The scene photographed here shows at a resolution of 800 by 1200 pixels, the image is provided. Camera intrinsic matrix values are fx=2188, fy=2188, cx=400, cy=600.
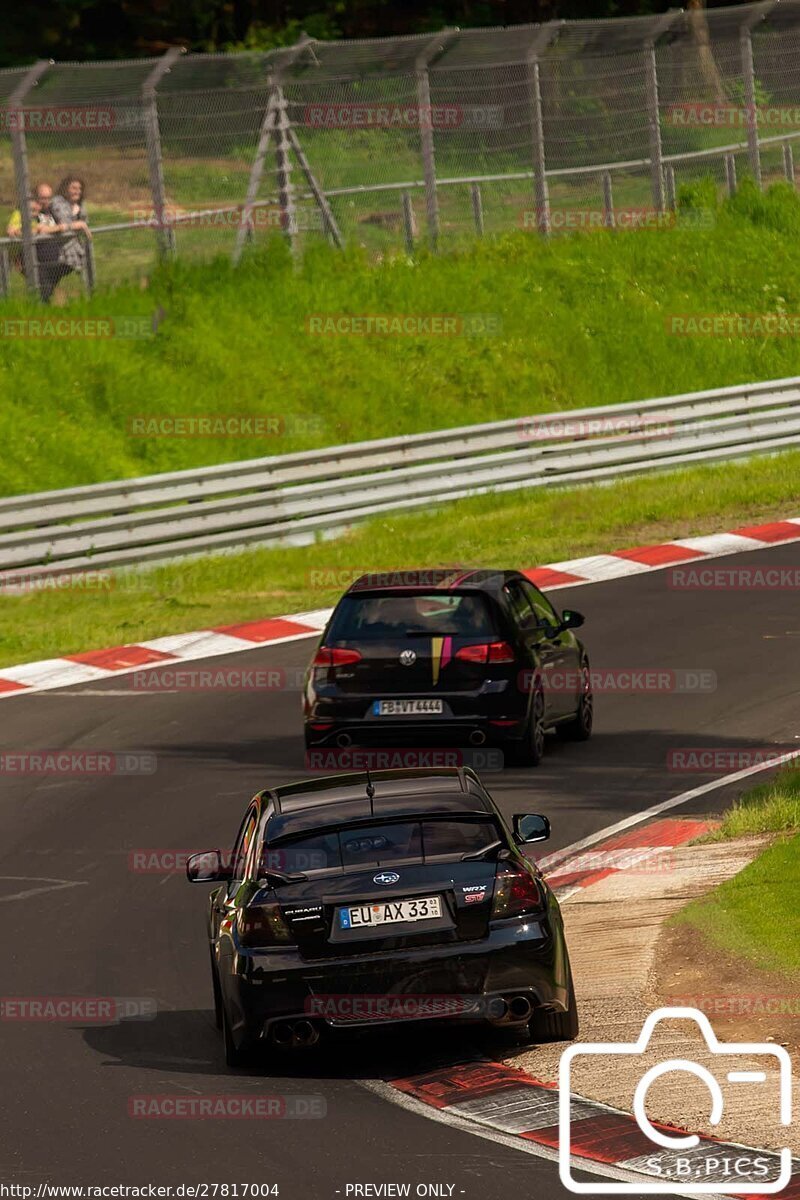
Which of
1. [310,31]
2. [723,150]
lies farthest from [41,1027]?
[310,31]

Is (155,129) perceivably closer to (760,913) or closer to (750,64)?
(750,64)

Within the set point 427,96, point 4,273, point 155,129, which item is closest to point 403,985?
point 155,129

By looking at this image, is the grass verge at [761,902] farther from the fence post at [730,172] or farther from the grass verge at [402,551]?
the fence post at [730,172]

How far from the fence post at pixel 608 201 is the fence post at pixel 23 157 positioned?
10.3 meters

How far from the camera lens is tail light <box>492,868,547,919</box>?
9828 millimetres

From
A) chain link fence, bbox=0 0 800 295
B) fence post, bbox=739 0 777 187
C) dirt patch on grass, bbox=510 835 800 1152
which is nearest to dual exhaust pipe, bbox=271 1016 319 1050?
dirt patch on grass, bbox=510 835 800 1152

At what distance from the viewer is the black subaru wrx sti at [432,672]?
16969 mm

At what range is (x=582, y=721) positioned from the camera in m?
18.0

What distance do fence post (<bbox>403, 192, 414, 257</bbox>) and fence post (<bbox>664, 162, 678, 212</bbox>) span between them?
196 inches

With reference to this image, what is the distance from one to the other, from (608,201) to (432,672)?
20.5 meters

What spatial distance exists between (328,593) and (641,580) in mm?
3569

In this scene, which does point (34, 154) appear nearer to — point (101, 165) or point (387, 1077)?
point (101, 165)

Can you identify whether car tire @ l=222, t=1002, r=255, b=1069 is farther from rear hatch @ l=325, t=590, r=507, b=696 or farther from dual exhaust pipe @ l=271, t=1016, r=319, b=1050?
rear hatch @ l=325, t=590, r=507, b=696

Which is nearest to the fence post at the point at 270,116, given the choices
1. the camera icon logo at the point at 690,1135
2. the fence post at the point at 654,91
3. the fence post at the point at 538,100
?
the fence post at the point at 538,100
